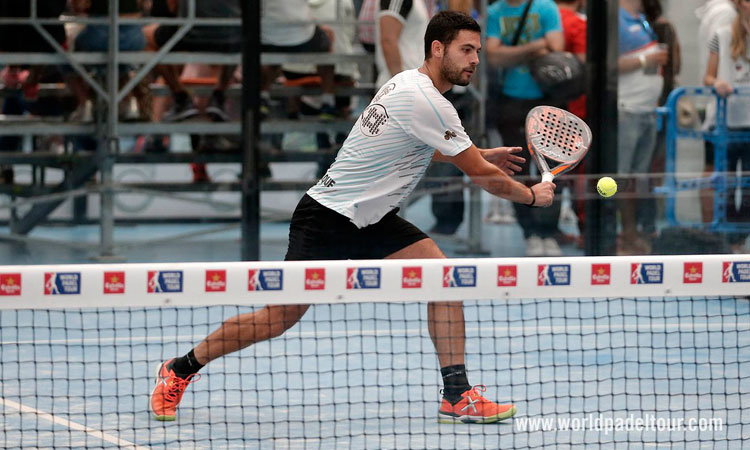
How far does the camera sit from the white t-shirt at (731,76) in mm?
8680

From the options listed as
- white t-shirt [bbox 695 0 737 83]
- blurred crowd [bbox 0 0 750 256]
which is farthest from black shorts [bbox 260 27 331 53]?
white t-shirt [bbox 695 0 737 83]

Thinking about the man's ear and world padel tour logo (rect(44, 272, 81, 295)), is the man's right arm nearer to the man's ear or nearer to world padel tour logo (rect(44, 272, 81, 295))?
the man's ear

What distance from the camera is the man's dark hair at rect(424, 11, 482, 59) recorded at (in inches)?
180

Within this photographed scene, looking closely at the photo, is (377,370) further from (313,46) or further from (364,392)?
(313,46)

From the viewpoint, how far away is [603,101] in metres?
8.95

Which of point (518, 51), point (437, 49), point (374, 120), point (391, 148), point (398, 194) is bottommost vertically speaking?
point (398, 194)

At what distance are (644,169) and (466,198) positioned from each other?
54.4 inches

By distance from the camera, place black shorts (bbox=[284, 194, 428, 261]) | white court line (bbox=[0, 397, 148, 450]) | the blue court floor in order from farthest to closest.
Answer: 1. black shorts (bbox=[284, 194, 428, 261])
2. the blue court floor
3. white court line (bbox=[0, 397, 148, 450])

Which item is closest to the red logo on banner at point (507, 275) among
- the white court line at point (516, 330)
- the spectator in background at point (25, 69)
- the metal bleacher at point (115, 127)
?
the white court line at point (516, 330)

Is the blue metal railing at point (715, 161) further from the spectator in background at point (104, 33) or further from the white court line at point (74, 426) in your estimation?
the white court line at point (74, 426)

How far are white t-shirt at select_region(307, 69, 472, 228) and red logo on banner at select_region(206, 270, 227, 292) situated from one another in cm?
106

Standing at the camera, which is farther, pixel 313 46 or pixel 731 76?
pixel 313 46

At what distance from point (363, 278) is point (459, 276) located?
1.04 ft

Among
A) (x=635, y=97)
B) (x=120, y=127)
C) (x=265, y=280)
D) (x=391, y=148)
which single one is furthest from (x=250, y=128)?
(x=265, y=280)
